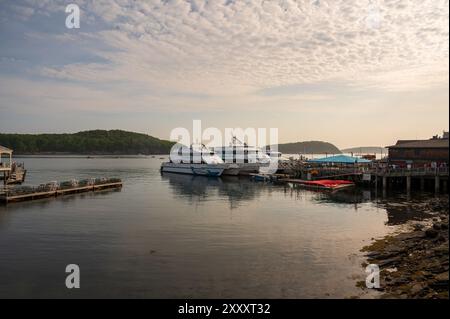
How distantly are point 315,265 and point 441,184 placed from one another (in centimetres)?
4053

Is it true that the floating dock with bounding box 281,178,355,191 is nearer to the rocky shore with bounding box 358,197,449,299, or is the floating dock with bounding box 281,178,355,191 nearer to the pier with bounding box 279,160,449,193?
the pier with bounding box 279,160,449,193

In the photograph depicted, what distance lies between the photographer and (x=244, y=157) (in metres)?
90.4

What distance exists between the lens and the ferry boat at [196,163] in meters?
82.8

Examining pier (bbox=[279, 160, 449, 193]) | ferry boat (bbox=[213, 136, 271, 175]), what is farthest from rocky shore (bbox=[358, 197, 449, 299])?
ferry boat (bbox=[213, 136, 271, 175])

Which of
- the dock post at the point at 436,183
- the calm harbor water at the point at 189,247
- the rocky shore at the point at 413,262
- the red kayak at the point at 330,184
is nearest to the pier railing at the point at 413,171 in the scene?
the dock post at the point at 436,183

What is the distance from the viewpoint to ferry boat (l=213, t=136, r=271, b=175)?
275 ft

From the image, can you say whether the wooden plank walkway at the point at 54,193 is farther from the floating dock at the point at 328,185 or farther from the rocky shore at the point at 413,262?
the rocky shore at the point at 413,262

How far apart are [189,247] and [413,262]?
12.1m

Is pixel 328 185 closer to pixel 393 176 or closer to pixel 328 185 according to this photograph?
pixel 328 185

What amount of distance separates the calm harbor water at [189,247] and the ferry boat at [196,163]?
137ft

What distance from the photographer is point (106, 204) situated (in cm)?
4031

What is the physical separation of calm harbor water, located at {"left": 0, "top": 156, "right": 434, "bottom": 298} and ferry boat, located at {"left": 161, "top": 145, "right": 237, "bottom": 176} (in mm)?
41873

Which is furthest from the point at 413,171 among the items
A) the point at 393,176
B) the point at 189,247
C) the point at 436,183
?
the point at 189,247
